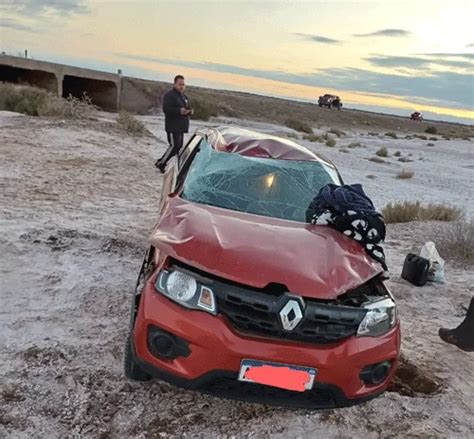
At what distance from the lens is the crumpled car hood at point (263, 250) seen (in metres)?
2.89

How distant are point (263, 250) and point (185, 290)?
20.5 inches

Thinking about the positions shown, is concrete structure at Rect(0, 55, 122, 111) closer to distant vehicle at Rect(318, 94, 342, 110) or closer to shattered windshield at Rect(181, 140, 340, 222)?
shattered windshield at Rect(181, 140, 340, 222)

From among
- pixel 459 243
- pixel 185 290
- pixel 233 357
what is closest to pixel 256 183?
pixel 185 290

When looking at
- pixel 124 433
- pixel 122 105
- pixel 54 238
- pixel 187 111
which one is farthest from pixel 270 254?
pixel 122 105

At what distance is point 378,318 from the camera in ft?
9.97

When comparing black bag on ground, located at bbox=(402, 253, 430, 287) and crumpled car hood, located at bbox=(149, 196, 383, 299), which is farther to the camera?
black bag on ground, located at bbox=(402, 253, 430, 287)

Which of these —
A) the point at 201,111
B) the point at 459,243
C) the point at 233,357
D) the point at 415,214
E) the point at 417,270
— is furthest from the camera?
the point at 201,111

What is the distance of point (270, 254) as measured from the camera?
10.1 feet

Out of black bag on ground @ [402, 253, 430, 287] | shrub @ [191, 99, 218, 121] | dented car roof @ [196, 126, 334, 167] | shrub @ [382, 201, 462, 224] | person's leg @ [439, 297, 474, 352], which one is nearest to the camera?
person's leg @ [439, 297, 474, 352]

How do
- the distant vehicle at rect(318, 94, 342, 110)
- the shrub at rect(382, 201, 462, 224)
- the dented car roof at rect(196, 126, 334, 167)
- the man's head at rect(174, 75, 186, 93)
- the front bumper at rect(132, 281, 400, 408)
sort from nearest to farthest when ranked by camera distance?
the front bumper at rect(132, 281, 400, 408) → the dented car roof at rect(196, 126, 334, 167) → the shrub at rect(382, 201, 462, 224) → the man's head at rect(174, 75, 186, 93) → the distant vehicle at rect(318, 94, 342, 110)

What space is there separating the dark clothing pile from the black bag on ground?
7.00 ft

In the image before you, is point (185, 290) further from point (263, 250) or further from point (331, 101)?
point (331, 101)

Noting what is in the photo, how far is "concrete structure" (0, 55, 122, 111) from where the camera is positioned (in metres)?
30.5

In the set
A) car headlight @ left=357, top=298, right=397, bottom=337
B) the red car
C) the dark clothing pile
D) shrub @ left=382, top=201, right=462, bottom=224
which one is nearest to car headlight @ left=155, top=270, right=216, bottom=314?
the red car
